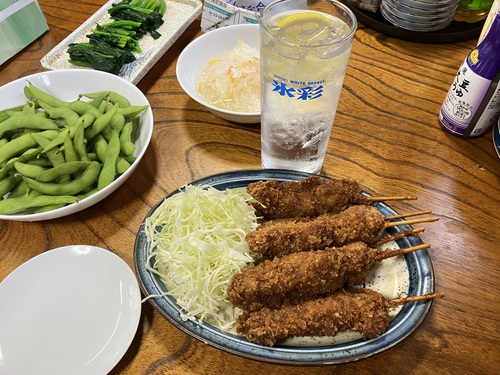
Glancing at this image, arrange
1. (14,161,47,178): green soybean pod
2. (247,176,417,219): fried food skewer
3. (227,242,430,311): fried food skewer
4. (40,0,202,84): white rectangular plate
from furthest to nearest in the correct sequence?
(40,0,202,84): white rectangular plate
(14,161,47,178): green soybean pod
(247,176,417,219): fried food skewer
(227,242,430,311): fried food skewer

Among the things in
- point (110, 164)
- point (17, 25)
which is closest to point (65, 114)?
point (110, 164)

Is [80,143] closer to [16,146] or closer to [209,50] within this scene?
[16,146]

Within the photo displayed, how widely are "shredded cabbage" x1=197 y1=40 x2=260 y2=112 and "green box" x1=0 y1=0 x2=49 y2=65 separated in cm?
124

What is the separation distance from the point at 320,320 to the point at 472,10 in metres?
2.25

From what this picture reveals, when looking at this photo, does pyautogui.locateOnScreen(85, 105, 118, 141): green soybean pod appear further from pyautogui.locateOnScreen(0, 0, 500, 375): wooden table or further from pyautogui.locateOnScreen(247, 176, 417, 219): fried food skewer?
pyautogui.locateOnScreen(247, 176, 417, 219): fried food skewer

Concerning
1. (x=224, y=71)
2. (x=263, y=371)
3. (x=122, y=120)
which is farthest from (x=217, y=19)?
(x=263, y=371)

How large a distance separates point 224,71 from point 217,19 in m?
0.53

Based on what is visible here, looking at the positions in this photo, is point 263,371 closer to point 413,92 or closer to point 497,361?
point 497,361

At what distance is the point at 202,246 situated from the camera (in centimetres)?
143

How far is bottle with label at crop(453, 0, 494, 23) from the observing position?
95.7 inches

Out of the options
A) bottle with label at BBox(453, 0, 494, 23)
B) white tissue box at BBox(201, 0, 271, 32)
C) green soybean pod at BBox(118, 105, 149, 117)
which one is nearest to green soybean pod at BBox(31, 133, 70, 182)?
green soybean pod at BBox(118, 105, 149, 117)

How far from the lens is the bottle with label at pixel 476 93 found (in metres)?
1.61

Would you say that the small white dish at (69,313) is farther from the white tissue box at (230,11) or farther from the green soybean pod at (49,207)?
the white tissue box at (230,11)

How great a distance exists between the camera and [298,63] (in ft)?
4.50
